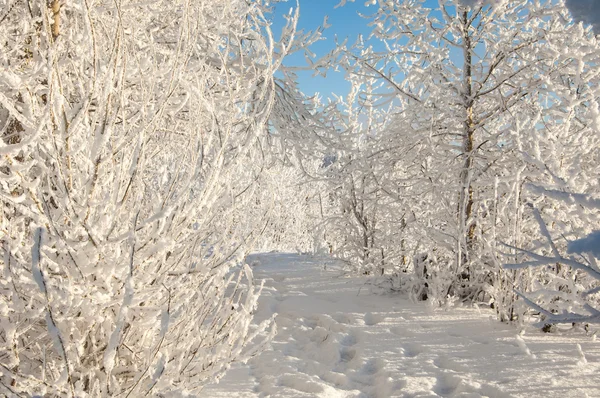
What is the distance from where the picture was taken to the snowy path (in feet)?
8.67

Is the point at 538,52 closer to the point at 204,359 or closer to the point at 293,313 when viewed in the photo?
the point at 293,313

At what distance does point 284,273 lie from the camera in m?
6.08

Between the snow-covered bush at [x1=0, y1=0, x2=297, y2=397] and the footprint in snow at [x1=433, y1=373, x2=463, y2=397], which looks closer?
the snow-covered bush at [x1=0, y1=0, x2=297, y2=397]

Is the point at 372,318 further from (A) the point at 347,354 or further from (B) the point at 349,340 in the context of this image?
(A) the point at 347,354

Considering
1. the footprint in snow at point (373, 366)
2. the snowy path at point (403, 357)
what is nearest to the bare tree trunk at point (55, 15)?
the snowy path at point (403, 357)

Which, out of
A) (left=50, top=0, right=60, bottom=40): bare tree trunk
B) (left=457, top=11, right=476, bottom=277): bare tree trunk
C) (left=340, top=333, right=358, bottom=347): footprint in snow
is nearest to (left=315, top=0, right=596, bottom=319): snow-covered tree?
(left=457, top=11, right=476, bottom=277): bare tree trunk

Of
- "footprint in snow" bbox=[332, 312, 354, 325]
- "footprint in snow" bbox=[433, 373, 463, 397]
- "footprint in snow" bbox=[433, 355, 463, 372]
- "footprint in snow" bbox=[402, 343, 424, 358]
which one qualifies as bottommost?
"footprint in snow" bbox=[433, 373, 463, 397]

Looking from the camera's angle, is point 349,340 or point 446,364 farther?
point 349,340

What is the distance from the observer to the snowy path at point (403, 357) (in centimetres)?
264

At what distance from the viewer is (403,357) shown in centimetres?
317

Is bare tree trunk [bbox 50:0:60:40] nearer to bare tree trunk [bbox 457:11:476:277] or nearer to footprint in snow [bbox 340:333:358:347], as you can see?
footprint in snow [bbox 340:333:358:347]

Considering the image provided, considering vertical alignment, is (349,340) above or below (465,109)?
below

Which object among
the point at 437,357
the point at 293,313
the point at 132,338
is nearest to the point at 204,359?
the point at 132,338

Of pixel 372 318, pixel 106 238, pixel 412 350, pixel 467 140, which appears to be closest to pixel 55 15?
pixel 106 238
